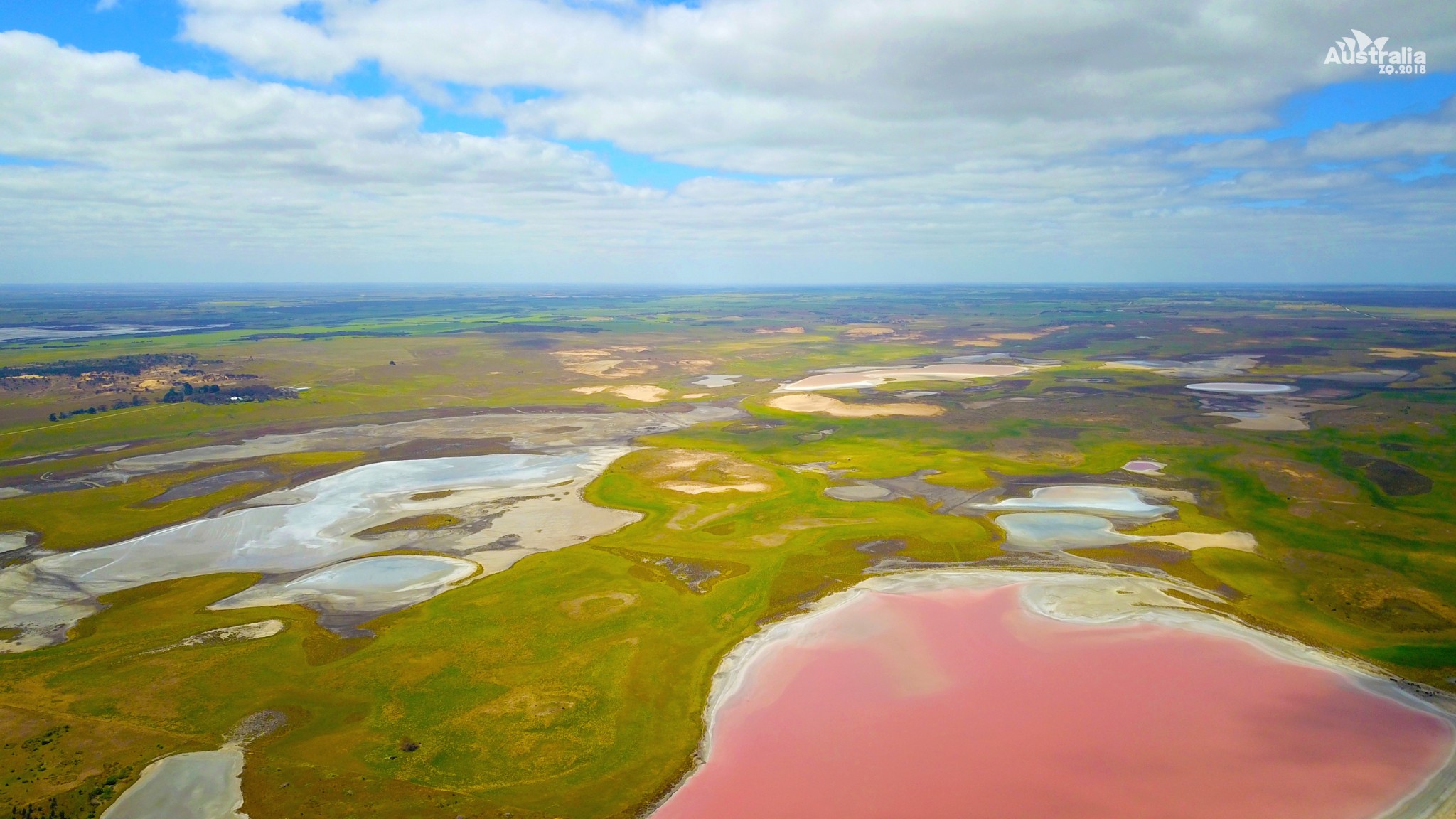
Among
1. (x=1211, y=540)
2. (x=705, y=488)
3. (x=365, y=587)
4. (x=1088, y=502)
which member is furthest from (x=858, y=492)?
(x=365, y=587)

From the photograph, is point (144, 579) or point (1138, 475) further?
point (1138, 475)

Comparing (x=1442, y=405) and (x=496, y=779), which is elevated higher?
(x=1442, y=405)

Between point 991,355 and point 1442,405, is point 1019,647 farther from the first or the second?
point 991,355

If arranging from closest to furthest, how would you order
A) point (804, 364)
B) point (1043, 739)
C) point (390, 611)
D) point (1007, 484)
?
point (1043, 739) → point (390, 611) → point (1007, 484) → point (804, 364)

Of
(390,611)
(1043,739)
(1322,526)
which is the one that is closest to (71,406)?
(390,611)

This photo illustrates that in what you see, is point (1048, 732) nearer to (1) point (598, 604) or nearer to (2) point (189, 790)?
(1) point (598, 604)

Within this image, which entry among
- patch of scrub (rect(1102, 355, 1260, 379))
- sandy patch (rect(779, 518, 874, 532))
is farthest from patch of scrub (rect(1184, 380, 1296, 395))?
sandy patch (rect(779, 518, 874, 532))

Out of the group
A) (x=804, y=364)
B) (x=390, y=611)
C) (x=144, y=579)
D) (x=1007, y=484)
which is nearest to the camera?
(x=390, y=611)
